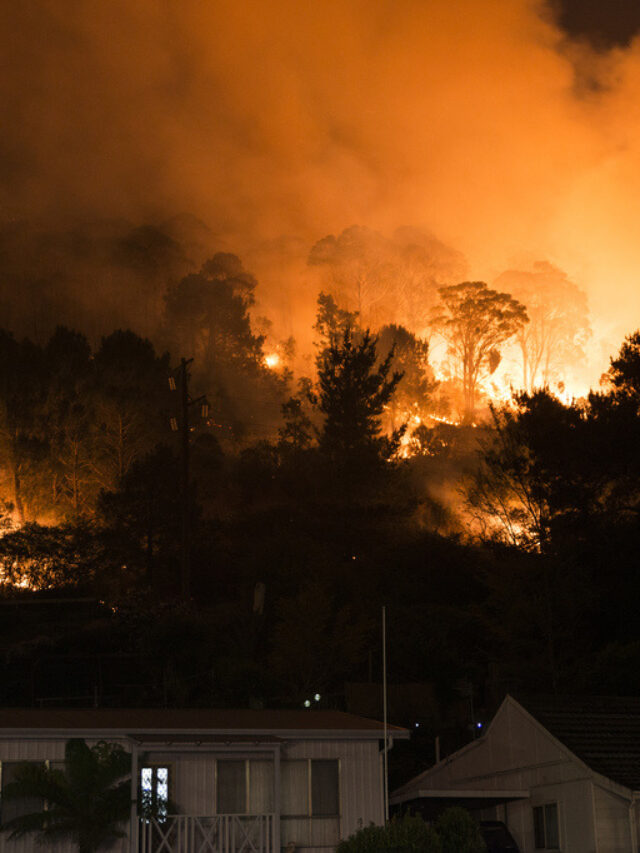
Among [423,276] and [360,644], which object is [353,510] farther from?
[423,276]

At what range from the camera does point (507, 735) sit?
21.2m

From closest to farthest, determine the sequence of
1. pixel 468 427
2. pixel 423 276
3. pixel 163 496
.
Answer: pixel 163 496, pixel 468 427, pixel 423 276

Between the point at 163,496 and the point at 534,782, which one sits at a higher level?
the point at 163,496

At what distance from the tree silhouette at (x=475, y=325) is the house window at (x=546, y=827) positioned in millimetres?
73543

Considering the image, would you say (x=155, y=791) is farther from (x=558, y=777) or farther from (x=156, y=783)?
(x=558, y=777)

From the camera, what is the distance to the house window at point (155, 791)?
17.2 m

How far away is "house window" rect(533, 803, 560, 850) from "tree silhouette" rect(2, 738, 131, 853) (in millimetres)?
7321

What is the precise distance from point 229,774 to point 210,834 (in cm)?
106

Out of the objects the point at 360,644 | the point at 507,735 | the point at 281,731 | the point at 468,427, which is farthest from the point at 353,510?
the point at 468,427

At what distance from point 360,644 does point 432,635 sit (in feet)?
12.9

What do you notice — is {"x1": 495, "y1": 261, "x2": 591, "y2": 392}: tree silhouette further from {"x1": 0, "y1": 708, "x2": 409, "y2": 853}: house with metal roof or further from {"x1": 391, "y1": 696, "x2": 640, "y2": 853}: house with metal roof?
{"x1": 0, "y1": 708, "x2": 409, "y2": 853}: house with metal roof

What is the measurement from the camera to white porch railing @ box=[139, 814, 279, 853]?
1723 centimetres

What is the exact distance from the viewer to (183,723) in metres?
18.4

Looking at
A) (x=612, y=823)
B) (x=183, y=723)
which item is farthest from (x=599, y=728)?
(x=183, y=723)
